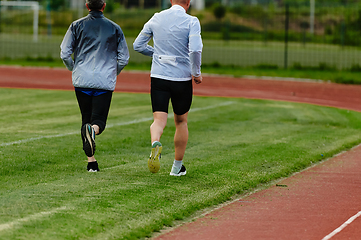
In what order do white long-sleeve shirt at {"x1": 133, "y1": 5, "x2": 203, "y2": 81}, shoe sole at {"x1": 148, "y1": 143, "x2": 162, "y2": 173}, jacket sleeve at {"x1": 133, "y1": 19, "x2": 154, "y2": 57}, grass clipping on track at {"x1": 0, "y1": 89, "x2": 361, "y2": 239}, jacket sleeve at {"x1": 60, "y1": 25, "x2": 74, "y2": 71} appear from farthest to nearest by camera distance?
jacket sleeve at {"x1": 60, "y1": 25, "x2": 74, "y2": 71} < jacket sleeve at {"x1": 133, "y1": 19, "x2": 154, "y2": 57} < white long-sleeve shirt at {"x1": 133, "y1": 5, "x2": 203, "y2": 81} < shoe sole at {"x1": 148, "y1": 143, "x2": 162, "y2": 173} < grass clipping on track at {"x1": 0, "y1": 89, "x2": 361, "y2": 239}

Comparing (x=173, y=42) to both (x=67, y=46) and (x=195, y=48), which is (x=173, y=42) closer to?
(x=195, y=48)

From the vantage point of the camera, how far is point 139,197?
574 cm

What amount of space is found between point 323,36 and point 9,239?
3858 cm

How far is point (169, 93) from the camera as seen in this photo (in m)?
6.46

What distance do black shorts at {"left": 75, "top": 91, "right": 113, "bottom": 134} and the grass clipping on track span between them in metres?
0.61

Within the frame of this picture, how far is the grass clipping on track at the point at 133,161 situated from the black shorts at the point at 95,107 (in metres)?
0.61

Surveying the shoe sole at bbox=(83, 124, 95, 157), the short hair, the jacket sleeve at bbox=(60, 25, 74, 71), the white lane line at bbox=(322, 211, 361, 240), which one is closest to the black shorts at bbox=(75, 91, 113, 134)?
the shoe sole at bbox=(83, 124, 95, 157)

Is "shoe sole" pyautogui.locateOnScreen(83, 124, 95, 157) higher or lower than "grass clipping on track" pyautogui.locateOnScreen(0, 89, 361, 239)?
higher

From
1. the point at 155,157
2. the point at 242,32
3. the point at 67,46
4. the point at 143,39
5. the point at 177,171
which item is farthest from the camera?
the point at 242,32

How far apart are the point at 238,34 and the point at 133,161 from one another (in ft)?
132

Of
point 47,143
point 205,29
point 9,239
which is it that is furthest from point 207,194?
point 205,29

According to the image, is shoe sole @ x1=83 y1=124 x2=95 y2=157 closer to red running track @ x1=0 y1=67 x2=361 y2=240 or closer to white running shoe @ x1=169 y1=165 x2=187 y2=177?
white running shoe @ x1=169 y1=165 x2=187 y2=177

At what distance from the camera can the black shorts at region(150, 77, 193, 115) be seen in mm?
6410

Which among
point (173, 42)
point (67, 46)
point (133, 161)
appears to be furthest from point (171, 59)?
point (133, 161)
